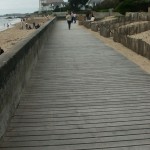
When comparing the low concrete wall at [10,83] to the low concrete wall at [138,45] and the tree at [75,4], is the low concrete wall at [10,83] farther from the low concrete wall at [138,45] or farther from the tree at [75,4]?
the tree at [75,4]

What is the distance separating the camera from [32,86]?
33.7ft

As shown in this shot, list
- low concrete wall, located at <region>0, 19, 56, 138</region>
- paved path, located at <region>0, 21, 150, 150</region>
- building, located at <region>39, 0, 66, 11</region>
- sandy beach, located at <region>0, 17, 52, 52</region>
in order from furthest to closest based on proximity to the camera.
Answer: building, located at <region>39, 0, 66, 11</region>, sandy beach, located at <region>0, 17, 52, 52</region>, low concrete wall, located at <region>0, 19, 56, 138</region>, paved path, located at <region>0, 21, 150, 150</region>

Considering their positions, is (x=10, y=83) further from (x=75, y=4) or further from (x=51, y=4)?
(x=51, y=4)

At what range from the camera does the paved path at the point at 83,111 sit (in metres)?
6.16

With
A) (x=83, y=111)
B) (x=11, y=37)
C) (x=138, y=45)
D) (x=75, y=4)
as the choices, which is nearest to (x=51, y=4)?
(x=75, y=4)

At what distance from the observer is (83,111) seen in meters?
7.87

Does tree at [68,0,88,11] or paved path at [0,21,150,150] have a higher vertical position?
tree at [68,0,88,11]

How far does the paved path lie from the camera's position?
6160 millimetres

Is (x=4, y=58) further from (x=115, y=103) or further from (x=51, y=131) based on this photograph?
(x=115, y=103)

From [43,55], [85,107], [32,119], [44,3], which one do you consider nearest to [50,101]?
[85,107]

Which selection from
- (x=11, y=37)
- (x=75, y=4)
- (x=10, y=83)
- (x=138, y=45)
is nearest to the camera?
(x=10, y=83)

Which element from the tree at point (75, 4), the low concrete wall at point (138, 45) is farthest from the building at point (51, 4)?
the low concrete wall at point (138, 45)

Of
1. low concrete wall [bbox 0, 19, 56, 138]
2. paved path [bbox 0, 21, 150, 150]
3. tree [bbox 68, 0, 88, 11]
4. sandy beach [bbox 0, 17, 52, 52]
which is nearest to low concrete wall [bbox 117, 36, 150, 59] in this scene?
paved path [bbox 0, 21, 150, 150]

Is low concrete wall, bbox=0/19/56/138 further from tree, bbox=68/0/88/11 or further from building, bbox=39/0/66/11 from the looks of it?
building, bbox=39/0/66/11
